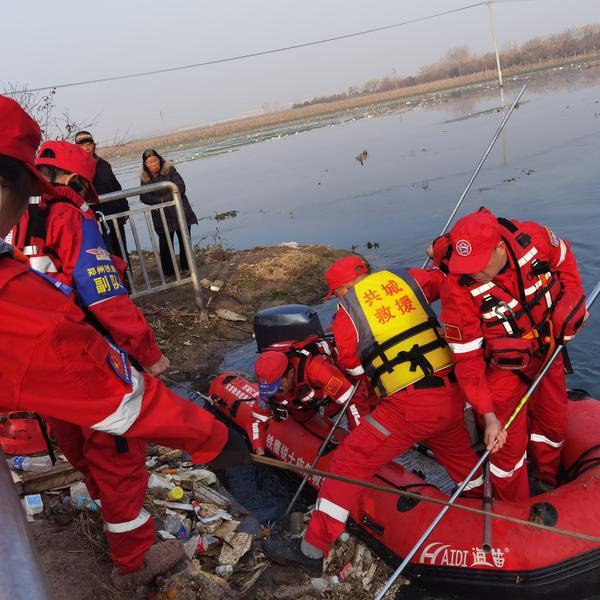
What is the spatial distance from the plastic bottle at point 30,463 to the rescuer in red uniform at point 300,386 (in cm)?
147

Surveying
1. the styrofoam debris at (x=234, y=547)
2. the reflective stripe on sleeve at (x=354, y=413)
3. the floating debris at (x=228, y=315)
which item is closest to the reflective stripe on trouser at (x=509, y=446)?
the reflective stripe on sleeve at (x=354, y=413)

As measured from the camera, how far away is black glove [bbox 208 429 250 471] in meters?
1.61

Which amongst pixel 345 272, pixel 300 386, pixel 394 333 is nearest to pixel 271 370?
pixel 300 386

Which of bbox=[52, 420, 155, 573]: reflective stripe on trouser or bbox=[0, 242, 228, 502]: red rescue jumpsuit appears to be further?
bbox=[52, 420, 155, 573]: reflective stripe on trouser

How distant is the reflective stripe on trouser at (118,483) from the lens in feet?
7.43

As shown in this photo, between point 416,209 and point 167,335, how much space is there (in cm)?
759

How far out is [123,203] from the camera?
695 centimetres

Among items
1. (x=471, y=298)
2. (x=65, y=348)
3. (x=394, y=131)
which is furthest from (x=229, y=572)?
(x=394, y=131)

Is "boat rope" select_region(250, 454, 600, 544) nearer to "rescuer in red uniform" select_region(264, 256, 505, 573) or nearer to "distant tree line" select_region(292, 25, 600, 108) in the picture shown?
"rescuer in red uniform" select_region(264, 256, 505, 573)

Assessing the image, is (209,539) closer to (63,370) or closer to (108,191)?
(63,370)

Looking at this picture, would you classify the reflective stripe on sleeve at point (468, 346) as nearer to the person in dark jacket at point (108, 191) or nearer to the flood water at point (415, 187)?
the flood water at point (415, 187)

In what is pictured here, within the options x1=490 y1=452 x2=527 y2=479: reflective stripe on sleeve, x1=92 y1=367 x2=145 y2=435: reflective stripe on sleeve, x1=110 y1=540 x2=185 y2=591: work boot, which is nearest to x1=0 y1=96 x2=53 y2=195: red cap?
x1=92 y1=367 x2=145 y2=435: reflective stripe on sleeve

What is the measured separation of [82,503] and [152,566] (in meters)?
0.79

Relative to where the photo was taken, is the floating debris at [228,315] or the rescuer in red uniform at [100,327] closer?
the rescuer in red uniform at [100,327]
